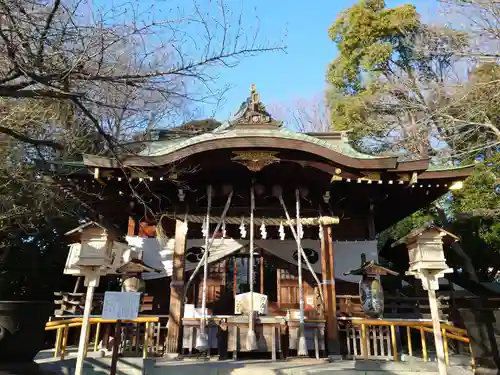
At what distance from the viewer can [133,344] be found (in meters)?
7.57

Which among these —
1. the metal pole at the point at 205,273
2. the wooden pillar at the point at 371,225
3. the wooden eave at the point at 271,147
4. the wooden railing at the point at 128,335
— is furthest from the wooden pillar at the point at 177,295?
the wooden pillar at the point at 371,225

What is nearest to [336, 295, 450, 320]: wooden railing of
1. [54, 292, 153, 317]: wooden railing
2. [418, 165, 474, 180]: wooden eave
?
[418, 165, 474, 180]: wooden eave

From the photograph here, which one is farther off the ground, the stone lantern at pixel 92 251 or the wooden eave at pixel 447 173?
the wooden eave at pixel 447 173

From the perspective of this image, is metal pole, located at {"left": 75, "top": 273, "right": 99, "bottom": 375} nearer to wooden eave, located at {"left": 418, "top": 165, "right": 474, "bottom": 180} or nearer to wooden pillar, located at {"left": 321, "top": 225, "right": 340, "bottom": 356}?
wooden pillar, located at {"left": 321, "top": 225, "right": 340, "bottom": 356}

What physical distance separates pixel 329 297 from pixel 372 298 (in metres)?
1.03

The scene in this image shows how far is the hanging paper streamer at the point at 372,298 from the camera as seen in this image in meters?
7.14

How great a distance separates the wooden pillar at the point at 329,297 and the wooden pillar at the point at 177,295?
10.0 feet

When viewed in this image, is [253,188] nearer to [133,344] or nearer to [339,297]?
[339,297]

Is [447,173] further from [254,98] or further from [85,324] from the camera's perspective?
[85,324]

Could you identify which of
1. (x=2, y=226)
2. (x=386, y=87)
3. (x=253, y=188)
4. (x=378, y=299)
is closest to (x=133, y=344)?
(x=253, y=188)

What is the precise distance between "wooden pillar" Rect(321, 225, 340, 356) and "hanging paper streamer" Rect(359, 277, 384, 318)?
2.65 feet

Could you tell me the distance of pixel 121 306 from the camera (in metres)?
4.77

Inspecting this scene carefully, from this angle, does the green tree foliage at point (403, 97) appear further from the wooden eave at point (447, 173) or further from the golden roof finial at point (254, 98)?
the golden roof finial at point (254, 98)

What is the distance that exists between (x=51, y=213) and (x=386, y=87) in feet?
51.7
